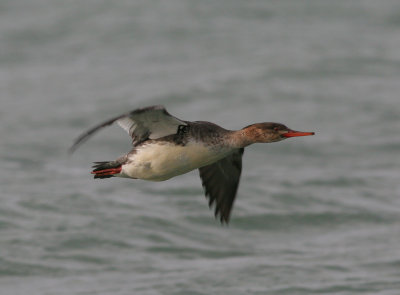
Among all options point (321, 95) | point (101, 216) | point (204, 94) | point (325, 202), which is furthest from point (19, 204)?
point (321, 95)

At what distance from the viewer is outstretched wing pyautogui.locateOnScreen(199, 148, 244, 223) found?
33.5ft

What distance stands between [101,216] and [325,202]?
12.2 feet

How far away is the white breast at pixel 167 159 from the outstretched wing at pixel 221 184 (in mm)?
1212

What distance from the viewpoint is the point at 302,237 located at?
14531mm

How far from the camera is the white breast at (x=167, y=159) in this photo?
8.84 meters

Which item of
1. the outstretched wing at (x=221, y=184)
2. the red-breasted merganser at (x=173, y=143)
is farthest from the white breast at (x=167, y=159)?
the outstretched wing at (x=221, y=184)

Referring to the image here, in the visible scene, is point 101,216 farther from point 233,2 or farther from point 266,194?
point 233,2

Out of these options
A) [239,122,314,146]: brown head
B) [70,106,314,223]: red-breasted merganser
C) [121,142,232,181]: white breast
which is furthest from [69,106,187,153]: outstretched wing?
[239,122,314,146]: brown head

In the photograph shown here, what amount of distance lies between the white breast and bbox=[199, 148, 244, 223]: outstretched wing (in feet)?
3.98

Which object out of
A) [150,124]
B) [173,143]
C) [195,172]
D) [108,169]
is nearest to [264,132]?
[173,143]

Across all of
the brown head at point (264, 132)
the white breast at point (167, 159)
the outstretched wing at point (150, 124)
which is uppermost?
the outstretched wing at point (150, 124)

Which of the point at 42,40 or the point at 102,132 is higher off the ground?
the point at 42,40

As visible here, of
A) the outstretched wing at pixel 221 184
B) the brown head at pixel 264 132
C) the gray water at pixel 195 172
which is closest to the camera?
the brown head at pixel 264 132

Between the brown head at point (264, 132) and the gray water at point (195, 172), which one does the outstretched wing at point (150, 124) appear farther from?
the gray water at point (195, 172)
